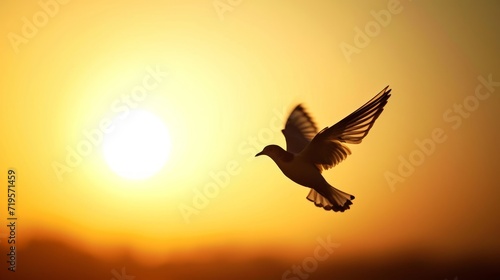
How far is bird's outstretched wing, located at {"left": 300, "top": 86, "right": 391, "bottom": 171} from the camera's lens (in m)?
2.42

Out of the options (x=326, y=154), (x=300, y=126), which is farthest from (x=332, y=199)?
(x=300, y=126)

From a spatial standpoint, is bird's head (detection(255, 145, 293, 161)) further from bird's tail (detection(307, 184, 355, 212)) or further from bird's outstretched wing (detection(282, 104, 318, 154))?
bird's outstretched wing (detection(282, 104, 318, 154))

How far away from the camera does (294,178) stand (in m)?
2.67

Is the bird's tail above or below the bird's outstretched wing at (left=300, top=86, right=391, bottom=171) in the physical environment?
below

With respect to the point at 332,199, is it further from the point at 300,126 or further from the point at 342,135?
the point at 300,126

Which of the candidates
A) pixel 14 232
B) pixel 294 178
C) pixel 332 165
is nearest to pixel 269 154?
pixel 294 178

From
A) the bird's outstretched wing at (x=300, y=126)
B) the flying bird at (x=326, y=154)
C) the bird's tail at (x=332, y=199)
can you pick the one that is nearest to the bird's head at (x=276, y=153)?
the flying bird at (x=326, y=154)

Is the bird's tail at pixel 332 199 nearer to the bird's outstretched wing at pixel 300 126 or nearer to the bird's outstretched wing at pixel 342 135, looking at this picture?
the bird's outstretched wing at pixel 342 135

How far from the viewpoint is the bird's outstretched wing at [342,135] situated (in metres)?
2.42

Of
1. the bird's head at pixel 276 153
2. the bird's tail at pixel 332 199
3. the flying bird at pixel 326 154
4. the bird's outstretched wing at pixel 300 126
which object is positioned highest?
the bird's outstretched wing at pixel 300 126

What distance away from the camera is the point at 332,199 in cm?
283

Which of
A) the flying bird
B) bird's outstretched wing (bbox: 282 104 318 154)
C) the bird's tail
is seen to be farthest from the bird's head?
bird's outstretched wing (bbox: 282 104 318 154)

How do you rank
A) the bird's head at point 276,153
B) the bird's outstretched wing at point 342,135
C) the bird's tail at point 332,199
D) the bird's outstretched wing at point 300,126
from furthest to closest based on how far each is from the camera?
1. the bird's outstretched wing at point 300,126
2. the bird's tail at point 332,199
3. the bird's head at point 276,153
4. the bird's outstretched wing at point 342,135

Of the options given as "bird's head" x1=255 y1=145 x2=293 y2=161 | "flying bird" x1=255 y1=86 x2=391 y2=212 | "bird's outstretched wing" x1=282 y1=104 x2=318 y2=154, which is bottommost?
"flying bird" x1=255 y1=86 x2=391 y2=212
